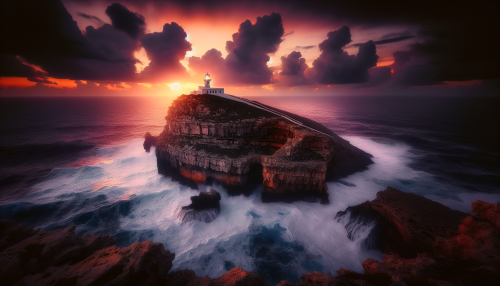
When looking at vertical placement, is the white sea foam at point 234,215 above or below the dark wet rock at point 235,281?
below

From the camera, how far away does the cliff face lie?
2045 cm

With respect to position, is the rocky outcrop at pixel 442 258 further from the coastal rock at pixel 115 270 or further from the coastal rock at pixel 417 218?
the coastal rock at pixel 115 270

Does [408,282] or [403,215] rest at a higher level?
[408,282]

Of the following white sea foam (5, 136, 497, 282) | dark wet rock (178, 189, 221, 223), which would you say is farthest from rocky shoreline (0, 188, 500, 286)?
dark wet rock (178, 189, 221, 223)

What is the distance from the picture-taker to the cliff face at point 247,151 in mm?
20453

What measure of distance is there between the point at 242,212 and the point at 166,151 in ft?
55.9

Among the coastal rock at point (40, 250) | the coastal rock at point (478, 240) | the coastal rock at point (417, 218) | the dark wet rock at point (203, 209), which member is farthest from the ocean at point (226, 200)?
the coastal rock at point (40, 250)

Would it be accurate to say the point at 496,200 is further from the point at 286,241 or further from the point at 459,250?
the point at 286,241

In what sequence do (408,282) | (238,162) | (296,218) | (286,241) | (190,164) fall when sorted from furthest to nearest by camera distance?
(190,164)
(238,162)
(296,218)
(286,241)
(408,282)

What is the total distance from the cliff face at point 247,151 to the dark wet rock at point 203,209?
3343 millimetres

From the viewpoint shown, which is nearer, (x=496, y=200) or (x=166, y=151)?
(x=496, y=200)

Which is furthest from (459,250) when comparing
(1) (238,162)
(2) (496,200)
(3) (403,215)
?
(2) (496,200)

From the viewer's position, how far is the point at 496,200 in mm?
19172

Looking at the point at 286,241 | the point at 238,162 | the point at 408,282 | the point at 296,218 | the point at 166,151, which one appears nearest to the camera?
the point at 408,282
